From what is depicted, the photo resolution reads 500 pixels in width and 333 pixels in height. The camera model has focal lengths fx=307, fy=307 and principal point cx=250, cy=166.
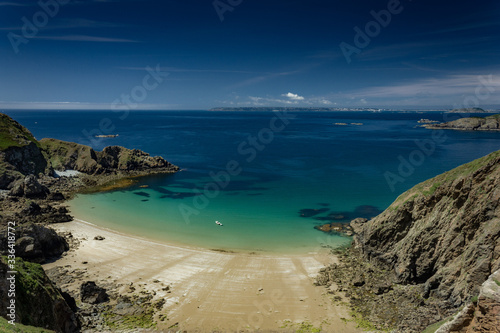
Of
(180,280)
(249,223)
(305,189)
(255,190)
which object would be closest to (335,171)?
(305,189)

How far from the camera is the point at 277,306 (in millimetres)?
25016

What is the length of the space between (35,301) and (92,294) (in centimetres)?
840

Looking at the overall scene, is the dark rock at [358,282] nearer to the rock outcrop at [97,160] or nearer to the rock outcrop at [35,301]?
the rock outcrop at [35,301]

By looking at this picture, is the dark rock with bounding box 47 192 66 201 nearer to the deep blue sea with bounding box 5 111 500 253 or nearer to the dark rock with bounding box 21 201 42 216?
the deep blue sea with bounding box 5 111 500 253

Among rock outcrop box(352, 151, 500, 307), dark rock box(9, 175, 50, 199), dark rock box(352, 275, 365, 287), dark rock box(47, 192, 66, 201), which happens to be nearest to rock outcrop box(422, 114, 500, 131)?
rock outcrop box(352, 151, 500, 307)

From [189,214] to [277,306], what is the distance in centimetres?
2647

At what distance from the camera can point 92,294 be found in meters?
25.0

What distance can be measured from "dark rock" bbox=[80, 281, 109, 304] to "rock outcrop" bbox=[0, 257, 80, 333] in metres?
4.21

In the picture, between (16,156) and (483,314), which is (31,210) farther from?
(483,314)

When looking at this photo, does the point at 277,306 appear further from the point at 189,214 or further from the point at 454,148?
the point at 454,148

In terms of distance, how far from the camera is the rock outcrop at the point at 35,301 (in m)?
15.7

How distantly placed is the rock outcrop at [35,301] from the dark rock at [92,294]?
4.21 meters

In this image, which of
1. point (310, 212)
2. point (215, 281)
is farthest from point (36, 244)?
point (310, 212)

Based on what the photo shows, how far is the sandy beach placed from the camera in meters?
23.2
